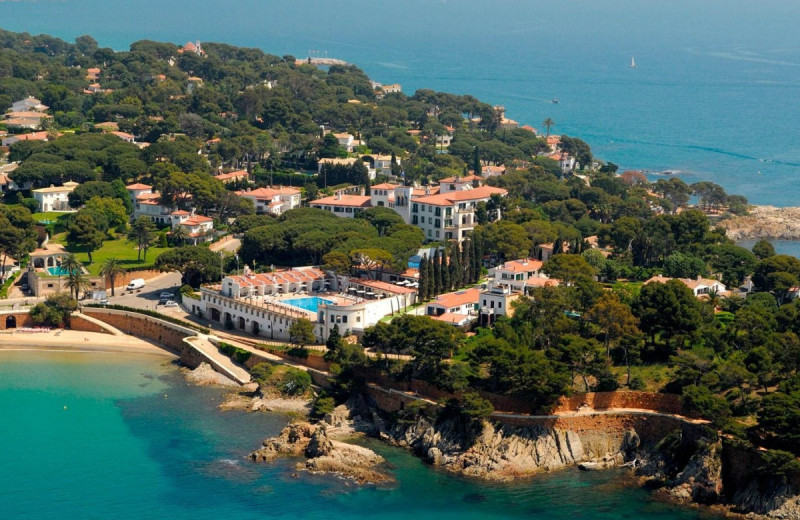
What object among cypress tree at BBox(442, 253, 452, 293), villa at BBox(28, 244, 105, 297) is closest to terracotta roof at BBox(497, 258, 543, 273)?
cypress tree at BBox(442, 253, 452, 293)

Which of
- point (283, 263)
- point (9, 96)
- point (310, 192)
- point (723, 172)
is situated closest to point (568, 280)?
point (283, 263)

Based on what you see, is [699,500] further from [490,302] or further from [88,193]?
[88,193]

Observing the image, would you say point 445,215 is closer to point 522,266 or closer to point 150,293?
point 522,266

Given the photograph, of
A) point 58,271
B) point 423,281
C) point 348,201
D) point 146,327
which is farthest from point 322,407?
point 348,201

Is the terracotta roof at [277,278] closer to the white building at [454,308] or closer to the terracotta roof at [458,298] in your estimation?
the terracotta roof at [458,298]

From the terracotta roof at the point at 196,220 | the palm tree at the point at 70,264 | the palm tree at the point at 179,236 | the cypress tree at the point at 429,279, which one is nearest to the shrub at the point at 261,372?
the cypress tree at the point at 429,279

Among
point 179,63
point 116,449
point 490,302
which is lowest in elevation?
point 116,449
